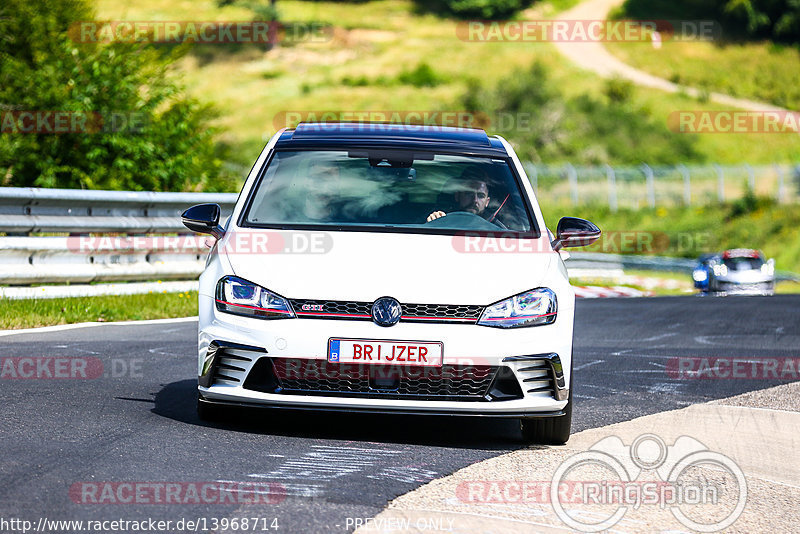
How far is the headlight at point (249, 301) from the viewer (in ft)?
19.9

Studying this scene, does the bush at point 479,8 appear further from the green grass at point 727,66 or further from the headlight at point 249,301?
the headlight at point 249,301

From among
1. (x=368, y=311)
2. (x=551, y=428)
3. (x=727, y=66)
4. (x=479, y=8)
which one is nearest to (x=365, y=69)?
(x=479, y=8)

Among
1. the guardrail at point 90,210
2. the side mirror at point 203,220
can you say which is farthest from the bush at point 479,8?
the side mirror at point 203,220

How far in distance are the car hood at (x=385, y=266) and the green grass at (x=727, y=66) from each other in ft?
228

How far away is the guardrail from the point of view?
1168 cm

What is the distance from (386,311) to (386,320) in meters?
0.05

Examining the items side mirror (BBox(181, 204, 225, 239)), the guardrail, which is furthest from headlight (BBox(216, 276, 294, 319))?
the guardrail

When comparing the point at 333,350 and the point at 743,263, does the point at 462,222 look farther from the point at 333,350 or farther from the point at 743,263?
the point at 743,263

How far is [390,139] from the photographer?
748 cm

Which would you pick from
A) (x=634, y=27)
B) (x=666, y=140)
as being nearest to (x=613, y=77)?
(x=666, y=140)

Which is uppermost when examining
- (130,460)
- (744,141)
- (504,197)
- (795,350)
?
(504,197)

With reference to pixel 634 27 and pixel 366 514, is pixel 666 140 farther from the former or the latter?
pixel 366 514

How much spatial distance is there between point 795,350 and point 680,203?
107ft

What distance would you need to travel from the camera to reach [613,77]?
7281cm
